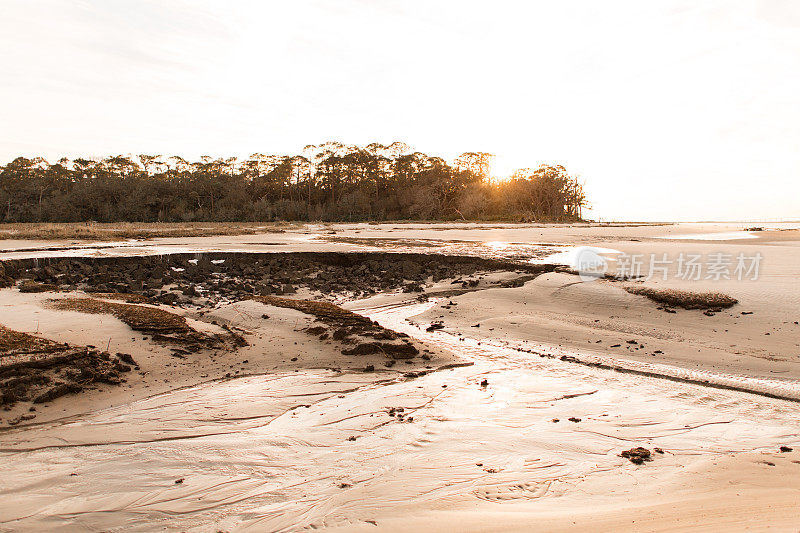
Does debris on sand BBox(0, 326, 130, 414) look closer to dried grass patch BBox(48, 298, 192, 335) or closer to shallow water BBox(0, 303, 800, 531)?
shallow water BBox(0, 303, 800, 531)

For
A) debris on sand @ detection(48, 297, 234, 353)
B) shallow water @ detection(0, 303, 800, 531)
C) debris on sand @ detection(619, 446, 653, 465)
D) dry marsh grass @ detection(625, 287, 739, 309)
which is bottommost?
shallow water @ detection(0, 303, 800, 531)

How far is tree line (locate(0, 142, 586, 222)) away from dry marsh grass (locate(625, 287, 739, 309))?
2137 inches

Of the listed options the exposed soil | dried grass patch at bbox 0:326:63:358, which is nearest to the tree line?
the exposed soil

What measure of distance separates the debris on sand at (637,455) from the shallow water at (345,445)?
9 centimetres

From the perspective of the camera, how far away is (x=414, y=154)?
71.6 meters

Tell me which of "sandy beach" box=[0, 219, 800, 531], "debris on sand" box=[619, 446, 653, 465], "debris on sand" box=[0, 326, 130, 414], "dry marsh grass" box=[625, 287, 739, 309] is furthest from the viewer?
"dry marsh grass" box=[625, 287, 739, 309]

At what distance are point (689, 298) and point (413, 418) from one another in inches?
266

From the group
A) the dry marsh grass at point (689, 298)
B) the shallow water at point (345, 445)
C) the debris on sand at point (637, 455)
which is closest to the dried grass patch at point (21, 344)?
the shallow water at point (345, 445)

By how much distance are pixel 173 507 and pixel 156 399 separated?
7.13 feet

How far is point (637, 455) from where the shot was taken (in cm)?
341

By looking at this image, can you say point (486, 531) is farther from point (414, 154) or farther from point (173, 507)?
point (414, 154)

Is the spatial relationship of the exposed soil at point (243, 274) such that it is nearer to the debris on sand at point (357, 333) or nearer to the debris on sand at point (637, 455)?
the debris on sand at point (357, 333)

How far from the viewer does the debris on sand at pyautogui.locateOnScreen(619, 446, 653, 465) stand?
3.35 metres

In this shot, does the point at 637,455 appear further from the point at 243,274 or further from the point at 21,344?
the point at 243,274
